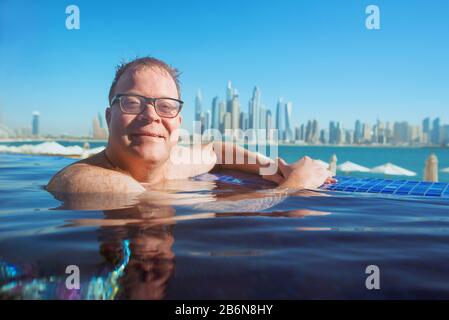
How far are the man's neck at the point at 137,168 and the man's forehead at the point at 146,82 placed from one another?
632 millimetres

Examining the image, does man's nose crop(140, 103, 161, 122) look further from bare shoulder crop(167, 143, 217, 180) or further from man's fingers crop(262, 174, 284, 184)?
man's fingers crop(262, 174, 284, 184)

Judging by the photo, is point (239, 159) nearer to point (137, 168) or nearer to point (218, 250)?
point (137, 168)

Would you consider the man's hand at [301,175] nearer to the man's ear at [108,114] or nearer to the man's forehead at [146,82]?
the man's forehead at [146,82]

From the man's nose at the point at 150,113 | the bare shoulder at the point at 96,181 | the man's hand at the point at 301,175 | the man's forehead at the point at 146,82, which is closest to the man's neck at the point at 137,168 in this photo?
the bare shoulder at the point at 96,181

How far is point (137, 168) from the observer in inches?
135

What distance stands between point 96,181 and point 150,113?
2.50 feet

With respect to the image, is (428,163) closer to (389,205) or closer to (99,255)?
(389,205)

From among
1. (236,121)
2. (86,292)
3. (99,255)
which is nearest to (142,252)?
(99,255)

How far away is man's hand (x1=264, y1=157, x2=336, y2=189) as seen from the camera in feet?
12.5

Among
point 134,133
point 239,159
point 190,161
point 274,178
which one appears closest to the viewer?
point 134,133

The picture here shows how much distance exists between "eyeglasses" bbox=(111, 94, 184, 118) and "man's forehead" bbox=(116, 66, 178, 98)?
56mm

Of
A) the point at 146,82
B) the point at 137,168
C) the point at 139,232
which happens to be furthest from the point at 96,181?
the point at 139,232
